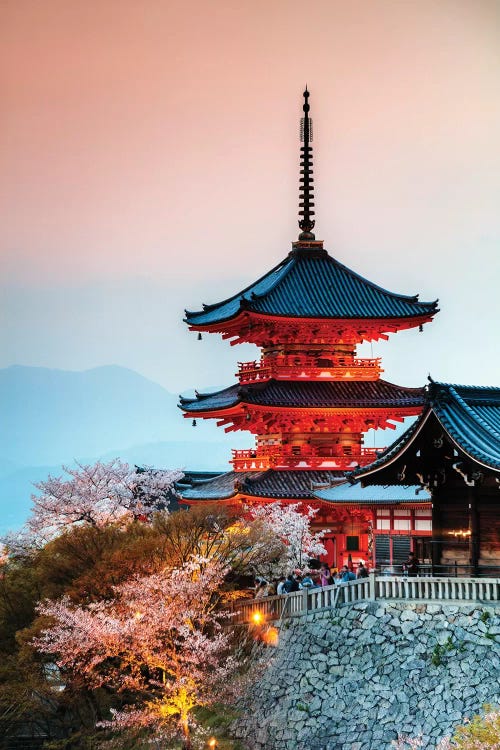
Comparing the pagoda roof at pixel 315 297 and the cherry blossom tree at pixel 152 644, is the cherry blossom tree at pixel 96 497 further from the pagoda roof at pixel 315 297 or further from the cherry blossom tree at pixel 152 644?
the cherry blossom tree at pixel 152 644

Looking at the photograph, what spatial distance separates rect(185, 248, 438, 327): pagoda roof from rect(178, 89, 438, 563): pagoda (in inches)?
2.0

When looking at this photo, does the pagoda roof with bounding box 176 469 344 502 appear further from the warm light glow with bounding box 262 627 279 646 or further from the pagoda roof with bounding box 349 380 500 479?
the pagoda roof with bounding box 349 380 500 479

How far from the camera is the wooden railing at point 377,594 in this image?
97.5 ft

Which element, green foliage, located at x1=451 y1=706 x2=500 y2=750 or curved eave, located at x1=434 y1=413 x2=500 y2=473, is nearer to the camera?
green foliage, located at x1=451 y1=706 x2=500 y2=750

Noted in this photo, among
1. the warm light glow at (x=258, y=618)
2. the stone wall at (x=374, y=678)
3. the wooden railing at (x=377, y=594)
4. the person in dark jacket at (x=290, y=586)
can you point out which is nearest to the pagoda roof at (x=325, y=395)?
the person in dark jacket at (x=290, y=586)

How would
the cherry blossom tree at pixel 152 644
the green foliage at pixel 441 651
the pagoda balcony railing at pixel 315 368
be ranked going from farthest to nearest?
the pagoda balcony railing at pixel 315 368, the cherry blossom tree at pixel 152 644, the green foliage at pixel 441 651

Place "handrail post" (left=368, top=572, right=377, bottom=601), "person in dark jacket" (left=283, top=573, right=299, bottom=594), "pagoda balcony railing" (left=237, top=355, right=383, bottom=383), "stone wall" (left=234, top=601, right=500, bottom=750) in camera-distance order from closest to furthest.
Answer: "stone wall" (left=234, top=601, right=500, bottom=750)
"handrail post" (left=368, top=572, right=377, bottom=601)
"person in dark jacket" (left=283, top=573, right=299, bottom=594)
"pagoda balcony railing" (left=237, top=355, right=383, bottom=383)

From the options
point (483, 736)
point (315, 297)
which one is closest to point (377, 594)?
point (483, 736)

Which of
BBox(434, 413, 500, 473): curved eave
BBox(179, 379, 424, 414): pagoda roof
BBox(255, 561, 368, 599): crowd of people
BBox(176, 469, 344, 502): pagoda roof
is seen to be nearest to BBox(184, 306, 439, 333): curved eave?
BBox(179, 379, 424, 414): pagoda roof

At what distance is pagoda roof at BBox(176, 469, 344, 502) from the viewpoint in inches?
1927

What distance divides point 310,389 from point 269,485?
4633 mm

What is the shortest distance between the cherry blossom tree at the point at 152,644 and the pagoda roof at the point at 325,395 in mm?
15308

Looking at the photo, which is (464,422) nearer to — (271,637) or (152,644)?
(271,637)

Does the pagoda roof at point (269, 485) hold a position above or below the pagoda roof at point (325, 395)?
below
